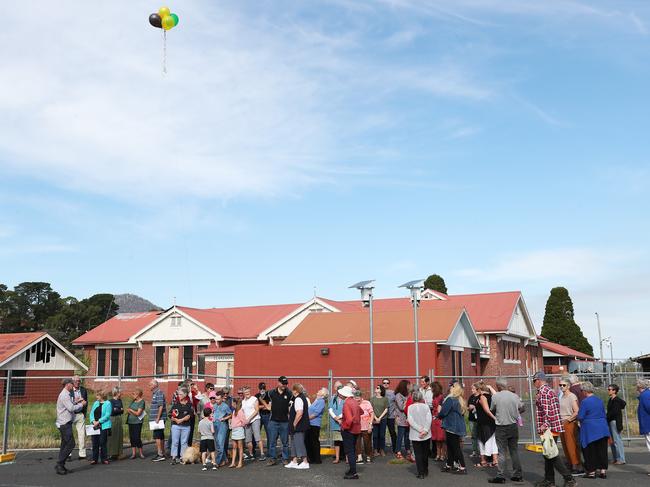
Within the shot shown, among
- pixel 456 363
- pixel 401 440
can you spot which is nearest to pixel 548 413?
pixel 401 440

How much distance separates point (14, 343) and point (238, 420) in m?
29.5

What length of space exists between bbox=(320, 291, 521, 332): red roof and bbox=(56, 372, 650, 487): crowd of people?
85.2 ft

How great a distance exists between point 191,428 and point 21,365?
89.6ft

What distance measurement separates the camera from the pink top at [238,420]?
14.9 meters

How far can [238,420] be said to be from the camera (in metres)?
14.9

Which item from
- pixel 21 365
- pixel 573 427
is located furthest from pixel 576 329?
pixel 573 427

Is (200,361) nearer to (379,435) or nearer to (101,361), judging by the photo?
(101,361)

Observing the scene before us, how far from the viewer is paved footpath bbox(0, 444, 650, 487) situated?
1272 cm

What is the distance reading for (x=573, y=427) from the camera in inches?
522

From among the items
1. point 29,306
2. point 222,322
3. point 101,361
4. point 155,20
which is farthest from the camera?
point 29,306

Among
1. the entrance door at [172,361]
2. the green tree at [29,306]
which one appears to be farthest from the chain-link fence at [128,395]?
the green tree at [29,306]

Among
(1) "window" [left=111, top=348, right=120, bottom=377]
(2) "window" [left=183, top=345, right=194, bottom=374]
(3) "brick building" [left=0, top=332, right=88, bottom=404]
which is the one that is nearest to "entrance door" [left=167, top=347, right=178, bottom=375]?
(2) "window" [left=183, top=345, right=194, bottom=374]

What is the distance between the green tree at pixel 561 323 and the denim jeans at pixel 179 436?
58.8 meters

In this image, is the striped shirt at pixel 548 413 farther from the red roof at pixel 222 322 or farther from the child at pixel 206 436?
the red roof at pixel 222 322
